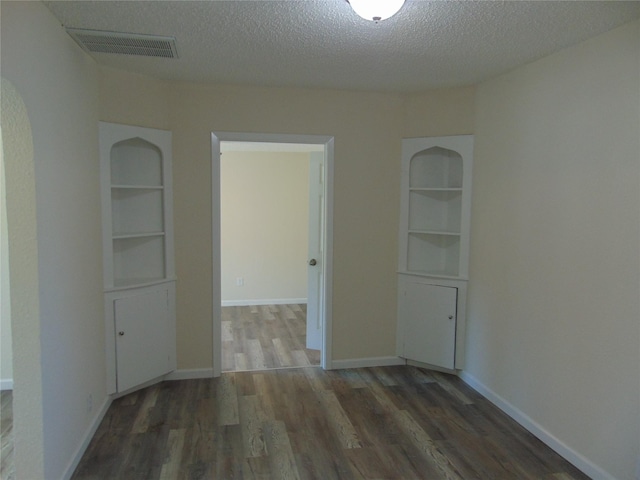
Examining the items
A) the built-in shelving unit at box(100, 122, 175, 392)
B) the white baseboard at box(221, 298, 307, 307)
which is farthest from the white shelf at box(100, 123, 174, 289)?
the white baseboard at box(221, 298, 307, 307)

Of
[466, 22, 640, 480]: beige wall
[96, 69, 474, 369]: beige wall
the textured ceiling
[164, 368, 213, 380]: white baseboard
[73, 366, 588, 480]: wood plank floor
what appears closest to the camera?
the textured ceiling

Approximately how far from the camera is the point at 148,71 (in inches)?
132

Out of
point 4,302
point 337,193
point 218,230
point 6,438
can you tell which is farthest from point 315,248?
point 6,438

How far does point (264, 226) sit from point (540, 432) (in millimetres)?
4744

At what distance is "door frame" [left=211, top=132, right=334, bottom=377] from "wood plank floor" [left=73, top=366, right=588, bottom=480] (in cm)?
30

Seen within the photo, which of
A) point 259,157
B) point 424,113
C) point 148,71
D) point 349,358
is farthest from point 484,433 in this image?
point 259,157

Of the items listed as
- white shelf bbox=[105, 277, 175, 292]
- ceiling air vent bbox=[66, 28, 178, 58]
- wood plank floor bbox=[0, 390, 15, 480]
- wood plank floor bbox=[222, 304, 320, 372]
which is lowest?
wood plank floor bbox=[0, 390, 15, 480]

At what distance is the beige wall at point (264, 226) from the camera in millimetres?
6773

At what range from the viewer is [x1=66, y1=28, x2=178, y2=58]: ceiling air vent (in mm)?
2604

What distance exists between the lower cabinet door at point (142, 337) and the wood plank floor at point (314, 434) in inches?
7.0

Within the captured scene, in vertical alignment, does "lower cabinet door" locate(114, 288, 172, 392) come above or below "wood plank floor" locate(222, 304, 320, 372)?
above

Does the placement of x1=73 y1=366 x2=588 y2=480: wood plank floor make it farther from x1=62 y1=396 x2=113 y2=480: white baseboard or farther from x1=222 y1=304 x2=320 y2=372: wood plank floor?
x1=222 y1=304 x2=320 y2=372: wood plank floor

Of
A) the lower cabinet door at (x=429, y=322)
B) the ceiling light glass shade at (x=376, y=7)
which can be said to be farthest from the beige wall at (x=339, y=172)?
the ceiling light glass shade at (x=376, y=7)

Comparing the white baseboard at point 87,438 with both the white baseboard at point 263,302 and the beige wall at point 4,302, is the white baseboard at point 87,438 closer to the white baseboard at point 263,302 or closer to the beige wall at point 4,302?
the beige wall at point 4,302
